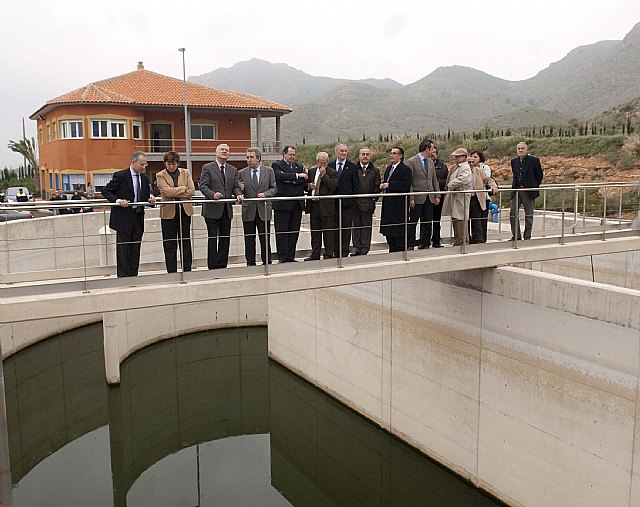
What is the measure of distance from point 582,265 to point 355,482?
22.2 ft

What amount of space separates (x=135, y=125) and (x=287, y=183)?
23960mm

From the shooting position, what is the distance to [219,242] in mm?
7961

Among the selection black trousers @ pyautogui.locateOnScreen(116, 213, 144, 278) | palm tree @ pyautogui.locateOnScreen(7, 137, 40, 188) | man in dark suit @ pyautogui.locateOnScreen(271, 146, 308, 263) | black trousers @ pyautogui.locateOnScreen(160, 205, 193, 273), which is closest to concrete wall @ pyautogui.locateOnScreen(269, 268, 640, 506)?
man in dark suit @ pyautogui.locateOnScreen(271, 146, 308, 263)

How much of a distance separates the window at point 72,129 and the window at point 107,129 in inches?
25.6

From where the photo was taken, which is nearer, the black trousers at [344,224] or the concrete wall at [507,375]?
the concrete wall at [507,375]

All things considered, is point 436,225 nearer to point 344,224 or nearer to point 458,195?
point 458,195

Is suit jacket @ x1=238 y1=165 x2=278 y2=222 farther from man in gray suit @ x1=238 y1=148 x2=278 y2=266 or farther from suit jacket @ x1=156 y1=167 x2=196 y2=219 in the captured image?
suit jacket @ x1=156 y1=167 x2=196 y2=219

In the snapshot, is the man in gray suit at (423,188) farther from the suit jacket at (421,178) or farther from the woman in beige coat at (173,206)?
the woman in beige coat at (173,206)

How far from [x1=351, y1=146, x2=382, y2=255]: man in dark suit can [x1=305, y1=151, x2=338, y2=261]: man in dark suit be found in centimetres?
40

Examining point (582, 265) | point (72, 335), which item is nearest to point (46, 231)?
point (72, 335)

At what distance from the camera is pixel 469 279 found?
1005 centimetres

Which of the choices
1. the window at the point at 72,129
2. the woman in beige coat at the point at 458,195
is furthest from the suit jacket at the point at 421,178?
the window at the point at 72,129

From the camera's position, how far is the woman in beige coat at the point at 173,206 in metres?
7.39

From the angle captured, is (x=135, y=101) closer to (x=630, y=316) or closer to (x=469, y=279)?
(x=469, y=279)
